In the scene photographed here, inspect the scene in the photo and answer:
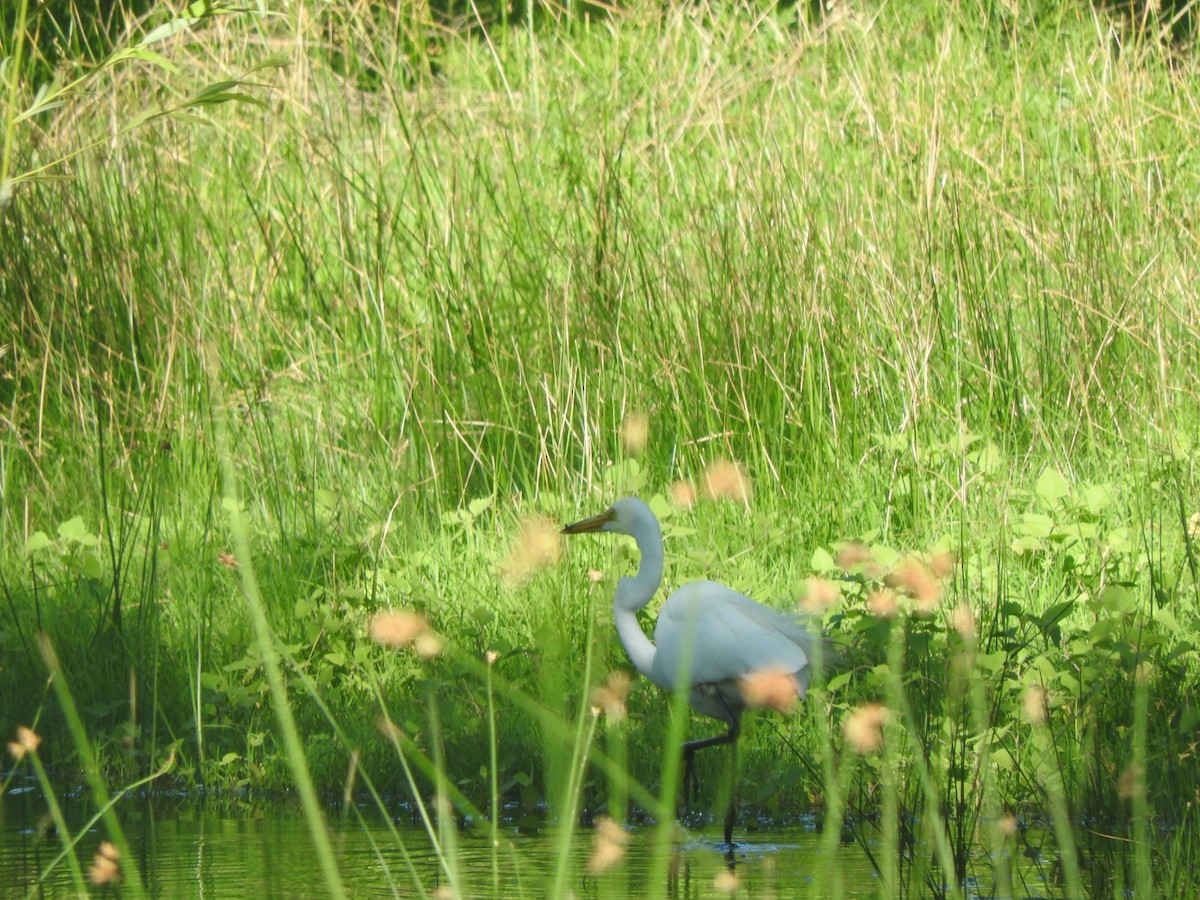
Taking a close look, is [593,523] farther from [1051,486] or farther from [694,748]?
[1051,486]

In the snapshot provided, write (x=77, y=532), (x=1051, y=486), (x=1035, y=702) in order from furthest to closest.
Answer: (x=77, y=532) → (x=1051, y=486) → (x=1035, y=702)

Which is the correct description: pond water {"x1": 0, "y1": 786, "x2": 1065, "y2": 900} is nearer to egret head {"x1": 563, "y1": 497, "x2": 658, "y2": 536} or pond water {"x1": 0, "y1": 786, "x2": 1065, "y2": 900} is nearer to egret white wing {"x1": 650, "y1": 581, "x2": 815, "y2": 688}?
egret white wing {"x1": 650, "y1": 581, "x2": 815, "y2": 688}

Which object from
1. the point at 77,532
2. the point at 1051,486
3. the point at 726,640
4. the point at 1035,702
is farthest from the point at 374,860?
the point at 1051,486

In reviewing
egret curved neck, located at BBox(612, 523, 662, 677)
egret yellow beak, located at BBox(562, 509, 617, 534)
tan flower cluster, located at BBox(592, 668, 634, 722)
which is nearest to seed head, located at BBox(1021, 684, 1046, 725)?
tan flower cluster, located at BBox(592, 668, 634, 722)

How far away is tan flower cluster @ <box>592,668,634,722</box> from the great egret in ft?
0.36

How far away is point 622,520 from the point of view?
12.2 ft

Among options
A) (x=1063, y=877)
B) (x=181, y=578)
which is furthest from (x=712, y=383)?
(x=1063, y=877)

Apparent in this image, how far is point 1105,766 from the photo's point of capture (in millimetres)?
3375

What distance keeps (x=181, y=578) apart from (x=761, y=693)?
3094 mm

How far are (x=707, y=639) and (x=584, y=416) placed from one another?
1586mm

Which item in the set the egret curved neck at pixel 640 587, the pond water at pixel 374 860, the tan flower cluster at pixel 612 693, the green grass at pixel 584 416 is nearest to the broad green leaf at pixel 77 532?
the green grass at pixel 584 416

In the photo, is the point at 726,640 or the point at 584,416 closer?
the point at 726,640

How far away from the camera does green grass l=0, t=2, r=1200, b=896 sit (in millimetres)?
3910

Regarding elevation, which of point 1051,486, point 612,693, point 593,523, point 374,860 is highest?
point 612,693
